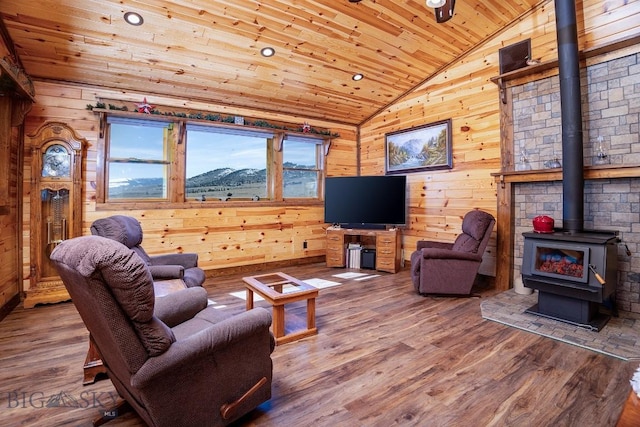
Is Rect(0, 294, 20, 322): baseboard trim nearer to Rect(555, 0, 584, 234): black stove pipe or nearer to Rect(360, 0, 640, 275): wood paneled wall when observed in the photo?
Rect(360, 0, 640, 275): wood paneled wall

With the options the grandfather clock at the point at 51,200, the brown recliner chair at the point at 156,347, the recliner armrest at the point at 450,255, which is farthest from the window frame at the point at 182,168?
the brown recliner chair at the point at 156,347

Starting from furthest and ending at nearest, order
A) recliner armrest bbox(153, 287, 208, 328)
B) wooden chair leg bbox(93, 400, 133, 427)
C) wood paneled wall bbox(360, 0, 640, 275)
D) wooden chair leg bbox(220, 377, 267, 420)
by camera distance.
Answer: wood paneled wall bbox(360, 0, 640, 275)
recliner armrest bbox(153, 287, 208, 328)
wooden chair leg bbox(93, 400, 133, 427)
wooden chair leg bbox(220, 377, 267, 420)

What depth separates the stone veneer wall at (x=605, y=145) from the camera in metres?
3.08

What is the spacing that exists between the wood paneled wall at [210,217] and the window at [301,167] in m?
0.28

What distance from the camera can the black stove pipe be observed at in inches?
119

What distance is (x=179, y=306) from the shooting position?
1.95 metres

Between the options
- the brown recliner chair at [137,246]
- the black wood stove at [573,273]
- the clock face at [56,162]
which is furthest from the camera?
the clock face at [56,162]

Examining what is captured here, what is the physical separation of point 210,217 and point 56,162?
73.8 inches

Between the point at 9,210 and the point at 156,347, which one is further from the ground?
the point at 9,210

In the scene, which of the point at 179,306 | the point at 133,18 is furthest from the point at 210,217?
the point at 179,306

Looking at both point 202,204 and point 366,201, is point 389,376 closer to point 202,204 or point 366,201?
point 366,201

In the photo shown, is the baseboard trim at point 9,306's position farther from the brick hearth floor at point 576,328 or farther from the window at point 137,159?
the brick hearth floor at point 576,328

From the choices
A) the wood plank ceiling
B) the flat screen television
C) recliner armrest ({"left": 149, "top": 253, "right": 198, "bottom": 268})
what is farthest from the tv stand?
recliner armrest ({"left": 149, "top": 253, "right": 198, "bottom": 268})

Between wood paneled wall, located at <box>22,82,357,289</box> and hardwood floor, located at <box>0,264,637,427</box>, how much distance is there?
4.79ft
